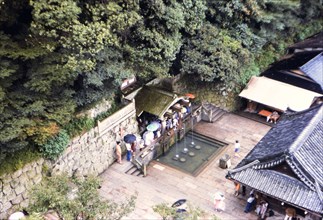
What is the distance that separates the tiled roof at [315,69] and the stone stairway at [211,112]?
7.11 meters

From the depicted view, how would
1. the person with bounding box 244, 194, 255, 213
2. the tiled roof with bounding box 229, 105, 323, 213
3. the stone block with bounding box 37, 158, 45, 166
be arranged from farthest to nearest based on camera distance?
1. the person with bounding box 244, 194, 255, 213
2. the stone block with bounding box 37, 158, 45, 166
3. the tiled roof with bounding box 229, 105, 323, 213

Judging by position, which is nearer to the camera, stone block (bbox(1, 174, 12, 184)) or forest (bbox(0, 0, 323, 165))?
forest (bbox(0, 0, 323, 165))

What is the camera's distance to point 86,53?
20.1 m

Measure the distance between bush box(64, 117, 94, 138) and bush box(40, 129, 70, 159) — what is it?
62 cm

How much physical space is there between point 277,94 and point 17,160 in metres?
19.2

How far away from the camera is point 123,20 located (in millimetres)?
19781

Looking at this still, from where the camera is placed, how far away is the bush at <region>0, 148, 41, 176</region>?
19.5 meters

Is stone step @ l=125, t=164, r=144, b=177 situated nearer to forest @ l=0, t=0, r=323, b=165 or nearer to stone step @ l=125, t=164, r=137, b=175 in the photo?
stone step @ l=125, t=164, r=137, b=175

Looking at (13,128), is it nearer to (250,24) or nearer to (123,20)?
(123,20)

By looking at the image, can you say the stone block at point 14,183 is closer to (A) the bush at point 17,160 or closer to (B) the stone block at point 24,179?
(B) the stone block at point 24,179

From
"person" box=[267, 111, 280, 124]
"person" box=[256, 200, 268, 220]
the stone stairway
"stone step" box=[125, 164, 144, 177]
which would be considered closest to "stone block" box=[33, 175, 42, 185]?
"stone step" box=[125, 164, 144, 177]

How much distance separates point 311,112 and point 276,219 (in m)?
6.95

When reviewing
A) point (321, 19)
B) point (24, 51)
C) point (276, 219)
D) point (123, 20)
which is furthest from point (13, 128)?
point (321, 19)

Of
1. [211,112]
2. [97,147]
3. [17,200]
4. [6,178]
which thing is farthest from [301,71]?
[6,178]
